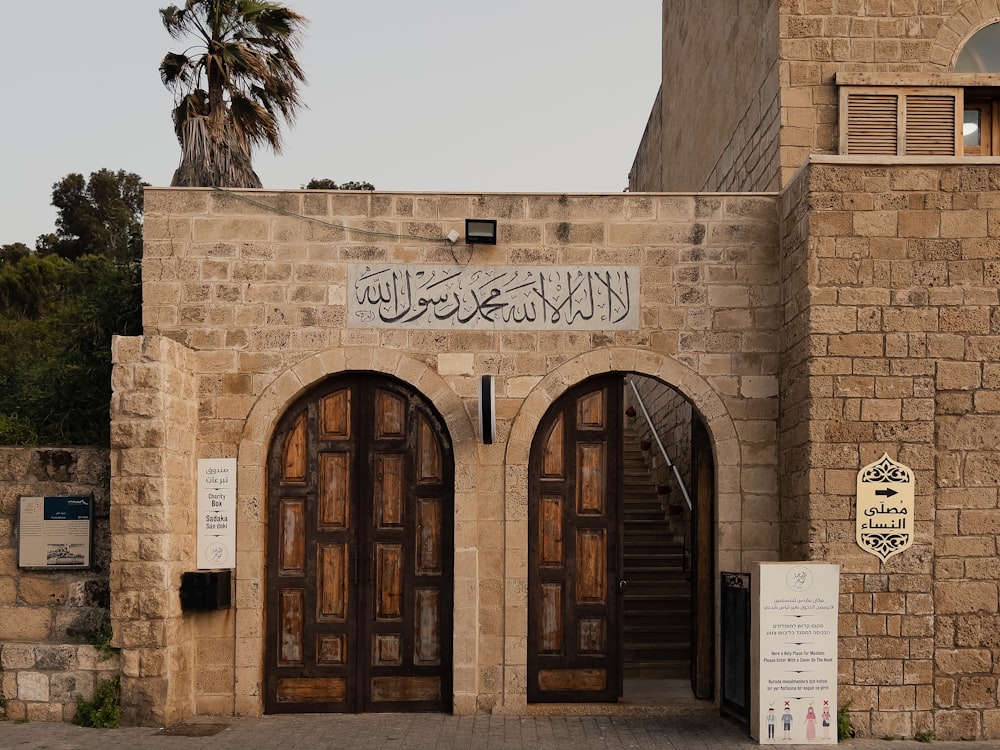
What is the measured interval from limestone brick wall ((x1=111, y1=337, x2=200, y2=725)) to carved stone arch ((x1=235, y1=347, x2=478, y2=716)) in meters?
0.56

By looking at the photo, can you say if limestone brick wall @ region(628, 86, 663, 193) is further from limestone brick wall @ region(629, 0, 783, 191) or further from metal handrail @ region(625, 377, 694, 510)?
metal handrail @ region(625, 377, 694, 510)

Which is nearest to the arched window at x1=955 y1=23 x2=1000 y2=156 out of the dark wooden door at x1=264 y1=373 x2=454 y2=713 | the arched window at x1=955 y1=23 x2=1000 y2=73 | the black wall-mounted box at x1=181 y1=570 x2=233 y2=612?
the arched window at x1=955 y1=23 x2=1000 y2=73

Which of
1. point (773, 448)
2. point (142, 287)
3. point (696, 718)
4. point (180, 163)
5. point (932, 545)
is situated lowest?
point (696, 718)

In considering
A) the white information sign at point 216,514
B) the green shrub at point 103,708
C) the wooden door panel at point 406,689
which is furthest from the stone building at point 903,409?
the green shrub at point 103,708

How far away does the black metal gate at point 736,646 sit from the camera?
27.5ft

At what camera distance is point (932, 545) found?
8281 millimetres

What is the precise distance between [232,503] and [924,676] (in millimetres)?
5465

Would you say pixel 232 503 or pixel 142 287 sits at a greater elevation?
pixel 142 287

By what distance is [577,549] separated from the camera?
9406 millimetres

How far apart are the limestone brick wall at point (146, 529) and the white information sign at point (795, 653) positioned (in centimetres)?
439

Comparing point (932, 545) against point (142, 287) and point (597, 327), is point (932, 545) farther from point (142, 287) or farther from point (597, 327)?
point (142, 287)

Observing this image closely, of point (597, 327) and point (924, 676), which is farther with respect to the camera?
point (597, 327)

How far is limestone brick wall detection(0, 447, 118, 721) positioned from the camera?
8750 mm

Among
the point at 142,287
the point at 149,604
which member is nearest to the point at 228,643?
the point at 149,604
